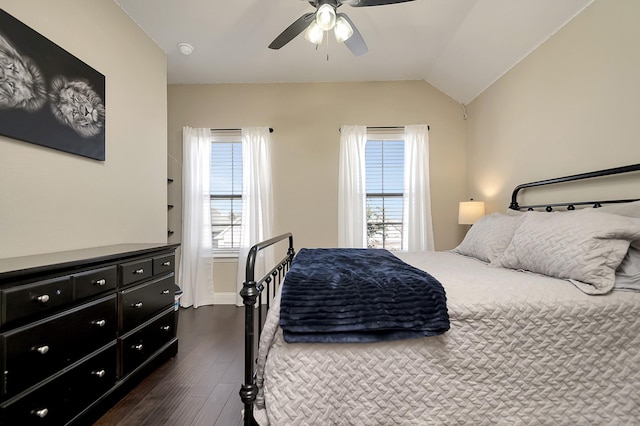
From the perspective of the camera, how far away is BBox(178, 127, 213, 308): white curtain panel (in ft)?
11.3

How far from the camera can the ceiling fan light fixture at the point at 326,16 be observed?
5.57 feet

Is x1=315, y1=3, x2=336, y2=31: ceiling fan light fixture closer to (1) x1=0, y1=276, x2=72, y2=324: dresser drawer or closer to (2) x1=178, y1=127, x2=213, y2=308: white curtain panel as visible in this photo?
(1) x1=0, y1=276, x2=72, y2=324: dresser drawer

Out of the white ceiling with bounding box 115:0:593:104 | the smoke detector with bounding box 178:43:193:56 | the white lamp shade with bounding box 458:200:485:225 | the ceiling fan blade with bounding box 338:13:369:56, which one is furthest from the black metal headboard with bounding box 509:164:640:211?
the smoke detector with bounding box 178:43:193:56

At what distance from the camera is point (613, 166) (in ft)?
5.85

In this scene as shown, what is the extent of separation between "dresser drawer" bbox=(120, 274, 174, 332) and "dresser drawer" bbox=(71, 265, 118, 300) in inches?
4.9

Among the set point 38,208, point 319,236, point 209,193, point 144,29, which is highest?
point 144,29

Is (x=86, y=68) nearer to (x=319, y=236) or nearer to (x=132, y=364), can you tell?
(x=132, y=364)

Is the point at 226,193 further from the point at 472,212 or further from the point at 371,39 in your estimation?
the point at 472,212

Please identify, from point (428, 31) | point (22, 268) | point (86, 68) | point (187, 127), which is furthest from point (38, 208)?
point (428, 31)

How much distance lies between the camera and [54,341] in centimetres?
124

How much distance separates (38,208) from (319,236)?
2.56m

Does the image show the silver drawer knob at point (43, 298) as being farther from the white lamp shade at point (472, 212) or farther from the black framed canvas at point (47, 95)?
the white lamp shade at point (472, 212)

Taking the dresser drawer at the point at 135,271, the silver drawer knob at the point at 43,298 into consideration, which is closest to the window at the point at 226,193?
the dresser drawer at the point at 135,271

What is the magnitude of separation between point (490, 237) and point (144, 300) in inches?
96.7
